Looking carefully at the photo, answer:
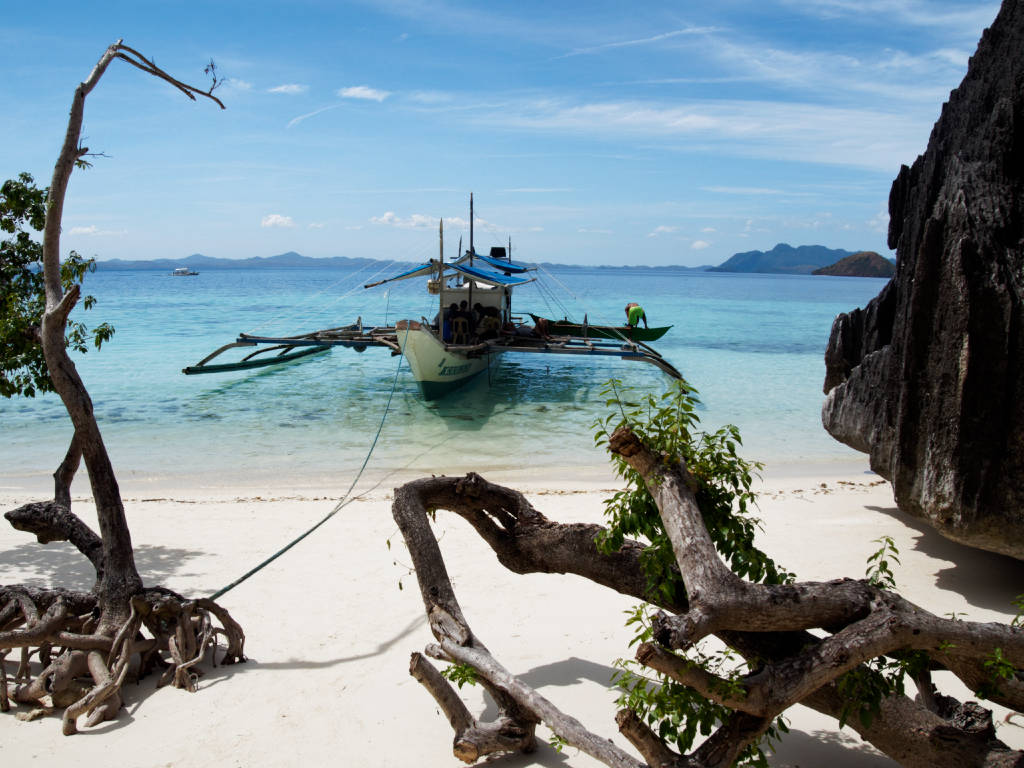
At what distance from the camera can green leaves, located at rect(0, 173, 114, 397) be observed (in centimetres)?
558

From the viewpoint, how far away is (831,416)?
767cm

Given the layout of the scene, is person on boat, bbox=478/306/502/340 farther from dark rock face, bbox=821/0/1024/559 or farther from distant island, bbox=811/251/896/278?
distant island, bbox=811/251/896/278

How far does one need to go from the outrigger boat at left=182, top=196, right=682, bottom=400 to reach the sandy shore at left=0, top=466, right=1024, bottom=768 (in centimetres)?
734

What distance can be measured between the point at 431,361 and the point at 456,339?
4.55ft

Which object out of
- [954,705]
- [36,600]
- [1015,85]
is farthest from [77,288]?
[1015,85]

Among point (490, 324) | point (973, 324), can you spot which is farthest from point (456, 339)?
point (973, 324)

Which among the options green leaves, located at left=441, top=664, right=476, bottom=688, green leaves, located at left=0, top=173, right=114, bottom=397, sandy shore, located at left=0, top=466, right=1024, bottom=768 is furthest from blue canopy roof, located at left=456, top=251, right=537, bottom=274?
green leaves, located at left=441, top=664, right=476, bottom=688

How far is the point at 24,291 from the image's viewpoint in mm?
6035

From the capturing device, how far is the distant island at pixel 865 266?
150750mm

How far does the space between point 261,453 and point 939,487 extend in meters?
10.5

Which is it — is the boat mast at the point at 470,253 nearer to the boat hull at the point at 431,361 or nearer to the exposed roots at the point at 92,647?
the boat hull at the point at 431,361

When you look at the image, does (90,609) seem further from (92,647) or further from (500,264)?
(500,264)

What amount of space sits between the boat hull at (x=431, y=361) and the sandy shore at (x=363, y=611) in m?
6.98

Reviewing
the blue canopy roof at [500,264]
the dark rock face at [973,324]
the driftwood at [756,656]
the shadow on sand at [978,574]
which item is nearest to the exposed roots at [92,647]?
the driftwood at [756,656]
